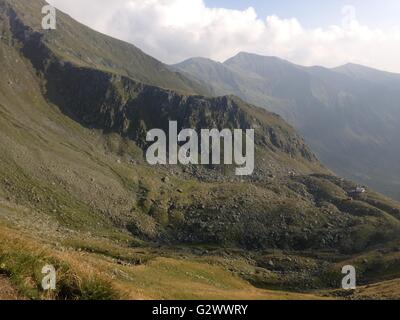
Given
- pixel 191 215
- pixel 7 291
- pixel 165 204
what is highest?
pixel 165 204

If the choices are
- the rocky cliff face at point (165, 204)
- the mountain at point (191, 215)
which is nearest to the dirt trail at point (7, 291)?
the mountain at point (191, 215)

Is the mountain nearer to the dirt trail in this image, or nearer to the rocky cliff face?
the rocky cliff face

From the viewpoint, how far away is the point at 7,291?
1338 centimetres

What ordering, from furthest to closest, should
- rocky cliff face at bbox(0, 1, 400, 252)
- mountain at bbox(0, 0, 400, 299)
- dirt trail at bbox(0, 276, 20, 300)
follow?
rocky cliff face at bbox(0, 1, 400, 252), mountain at bbox(0, 0, 400, 299), dirt trail at bbox(0, 276, 20, 300)

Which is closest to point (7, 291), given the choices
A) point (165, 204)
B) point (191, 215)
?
point (191, 215)

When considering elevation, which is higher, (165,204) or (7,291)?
(165,204)

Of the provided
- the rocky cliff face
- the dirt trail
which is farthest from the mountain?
the dirt trail

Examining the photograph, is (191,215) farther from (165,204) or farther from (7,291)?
(7,291)

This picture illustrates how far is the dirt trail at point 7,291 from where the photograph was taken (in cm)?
1322

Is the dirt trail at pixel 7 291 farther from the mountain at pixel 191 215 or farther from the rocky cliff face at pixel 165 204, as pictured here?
the rocky cliff face at pixel 165 204

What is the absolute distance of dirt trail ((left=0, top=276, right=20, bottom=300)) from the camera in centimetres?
1322
